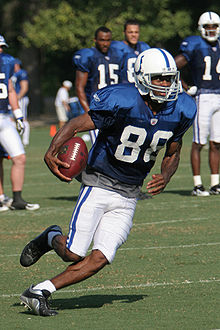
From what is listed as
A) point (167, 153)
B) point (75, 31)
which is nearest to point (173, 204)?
point (167, 153)

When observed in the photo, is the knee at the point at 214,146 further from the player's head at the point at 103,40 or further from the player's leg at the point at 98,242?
the player's leg at the point at 98,242

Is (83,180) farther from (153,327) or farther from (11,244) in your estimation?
(11,244)

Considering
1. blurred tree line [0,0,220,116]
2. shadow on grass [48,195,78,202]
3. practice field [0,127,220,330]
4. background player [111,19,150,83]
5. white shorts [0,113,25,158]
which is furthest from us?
blurred tree line [0,0,220,116]

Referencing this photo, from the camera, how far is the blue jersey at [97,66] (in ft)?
31.5

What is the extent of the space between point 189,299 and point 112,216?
2.43 ft

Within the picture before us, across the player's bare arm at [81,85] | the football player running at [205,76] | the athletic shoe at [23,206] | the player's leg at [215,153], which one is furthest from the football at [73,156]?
the player's leg at [215,153]

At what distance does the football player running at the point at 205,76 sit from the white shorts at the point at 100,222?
477 centimetres

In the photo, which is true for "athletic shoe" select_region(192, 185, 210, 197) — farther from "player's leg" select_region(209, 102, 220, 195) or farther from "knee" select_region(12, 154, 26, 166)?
"knee" select_region(12, 154, 26, 166)

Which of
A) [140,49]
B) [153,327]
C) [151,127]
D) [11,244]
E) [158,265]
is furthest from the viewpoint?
[140,49]

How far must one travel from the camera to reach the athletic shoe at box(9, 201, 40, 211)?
9156 mm

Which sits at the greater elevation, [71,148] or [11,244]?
[71,148]

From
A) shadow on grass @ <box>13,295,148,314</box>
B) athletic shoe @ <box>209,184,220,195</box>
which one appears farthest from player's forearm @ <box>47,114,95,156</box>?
athletic shoe @ <box>209,184,220,195</box>

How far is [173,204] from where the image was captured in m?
9.25

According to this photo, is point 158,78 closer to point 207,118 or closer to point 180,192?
point 207,118
